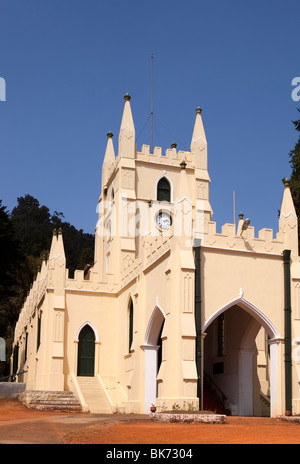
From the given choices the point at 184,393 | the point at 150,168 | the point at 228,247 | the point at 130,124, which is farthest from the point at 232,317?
the point at 130,124

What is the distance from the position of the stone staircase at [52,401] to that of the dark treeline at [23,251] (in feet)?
41.9

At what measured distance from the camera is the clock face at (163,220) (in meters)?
34.0

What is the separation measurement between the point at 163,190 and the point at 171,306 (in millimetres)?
15069

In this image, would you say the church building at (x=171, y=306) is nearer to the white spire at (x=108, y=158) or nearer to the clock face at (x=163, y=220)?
the clock face at (x=163, y=220)

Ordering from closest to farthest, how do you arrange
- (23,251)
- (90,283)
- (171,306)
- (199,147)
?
(171,306), (90,283), (199,147), (23,251)

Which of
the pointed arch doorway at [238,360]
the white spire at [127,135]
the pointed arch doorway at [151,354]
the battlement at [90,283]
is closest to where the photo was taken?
the pointed arch doorway at [151,354]

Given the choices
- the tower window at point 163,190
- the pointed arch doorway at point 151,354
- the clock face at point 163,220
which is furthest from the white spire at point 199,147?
the pointed arch doorway at point 151,354

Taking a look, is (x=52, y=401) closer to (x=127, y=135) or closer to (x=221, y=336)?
(x=221, y=336)

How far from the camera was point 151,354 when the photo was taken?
25.2 metres

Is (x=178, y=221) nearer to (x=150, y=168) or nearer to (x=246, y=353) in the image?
(x=246, y=353)

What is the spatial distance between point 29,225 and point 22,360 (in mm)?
58097

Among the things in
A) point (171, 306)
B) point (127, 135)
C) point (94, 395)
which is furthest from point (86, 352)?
point (127, 135)
